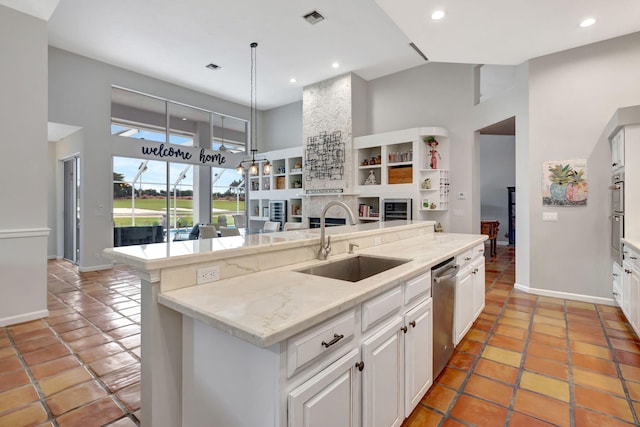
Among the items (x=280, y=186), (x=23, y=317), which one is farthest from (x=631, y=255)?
(x=280, y=186)

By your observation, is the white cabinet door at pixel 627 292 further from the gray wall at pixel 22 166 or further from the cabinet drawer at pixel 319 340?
the gray wall at pixel 22 166

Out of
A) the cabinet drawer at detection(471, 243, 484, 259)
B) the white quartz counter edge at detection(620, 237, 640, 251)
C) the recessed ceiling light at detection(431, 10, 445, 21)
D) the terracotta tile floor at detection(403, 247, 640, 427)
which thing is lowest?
the terracotta tile floor at detection(403, 247, 640, 427)

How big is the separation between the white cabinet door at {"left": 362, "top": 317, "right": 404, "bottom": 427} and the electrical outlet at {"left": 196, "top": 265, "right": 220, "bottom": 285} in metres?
0.79

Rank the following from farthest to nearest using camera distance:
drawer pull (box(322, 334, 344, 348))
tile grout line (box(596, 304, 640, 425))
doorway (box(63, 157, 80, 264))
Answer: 1. doorway (box(63, 157, 80, 264))
2. tile grout line (box(596, 304, 640, 425))
3. drawer pull (box(322, 334, 344, 348))

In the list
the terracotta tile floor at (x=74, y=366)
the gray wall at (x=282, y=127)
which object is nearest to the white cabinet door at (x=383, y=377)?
the terracotta tile floor at (x=74, y=366)

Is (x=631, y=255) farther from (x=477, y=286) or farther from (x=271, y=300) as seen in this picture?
(x=271, y=300)

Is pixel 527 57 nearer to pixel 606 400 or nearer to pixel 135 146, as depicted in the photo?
pixel 606 400

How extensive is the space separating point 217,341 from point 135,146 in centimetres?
676

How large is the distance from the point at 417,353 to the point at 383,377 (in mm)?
430

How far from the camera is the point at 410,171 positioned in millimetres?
6035

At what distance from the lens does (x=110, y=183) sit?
632cm

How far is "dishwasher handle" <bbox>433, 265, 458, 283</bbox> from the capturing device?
2.14 m

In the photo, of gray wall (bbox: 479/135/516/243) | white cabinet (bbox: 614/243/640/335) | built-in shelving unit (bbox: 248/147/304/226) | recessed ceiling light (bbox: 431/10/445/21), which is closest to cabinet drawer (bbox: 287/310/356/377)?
white cabinet (bbox: 614/243/640/335)

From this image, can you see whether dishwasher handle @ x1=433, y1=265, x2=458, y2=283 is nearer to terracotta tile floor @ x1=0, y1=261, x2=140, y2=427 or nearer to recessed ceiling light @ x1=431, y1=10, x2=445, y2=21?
terracotta tile floor @ x1=0, y1=261, x2=140, y2=427
